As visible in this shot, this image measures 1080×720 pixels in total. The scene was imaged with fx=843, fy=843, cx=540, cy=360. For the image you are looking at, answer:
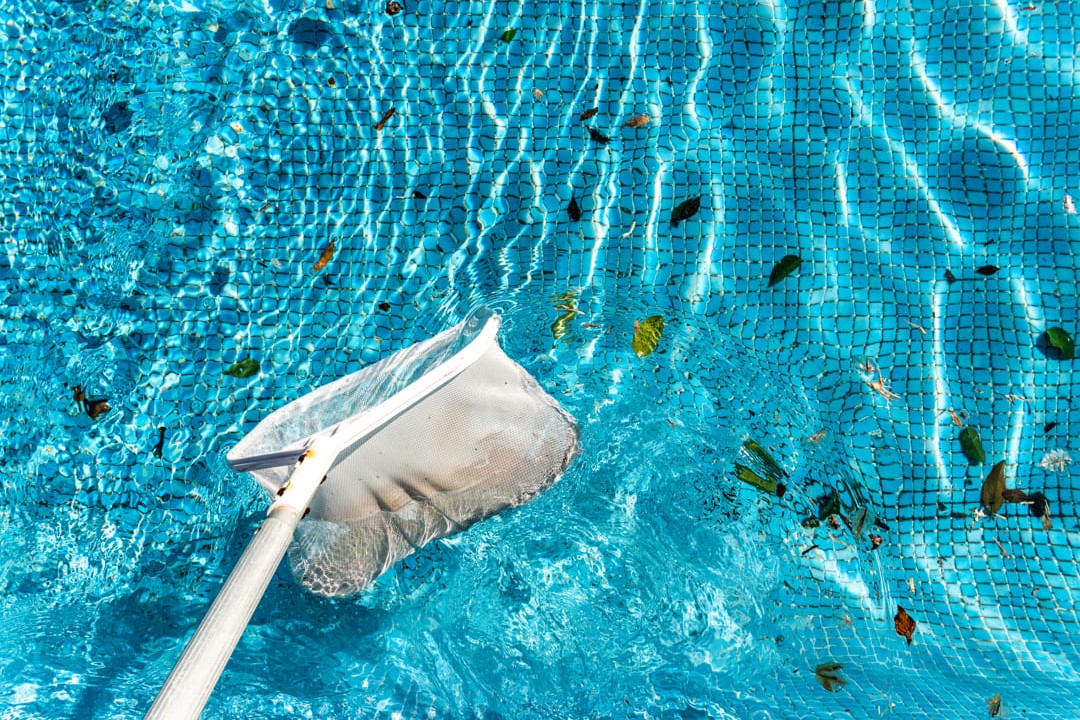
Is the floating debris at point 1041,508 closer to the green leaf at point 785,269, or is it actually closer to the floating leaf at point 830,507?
the floating leaf at point 830,507

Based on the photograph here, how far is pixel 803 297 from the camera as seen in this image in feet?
10.7

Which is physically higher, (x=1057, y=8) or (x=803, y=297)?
(x=1057, y=8)

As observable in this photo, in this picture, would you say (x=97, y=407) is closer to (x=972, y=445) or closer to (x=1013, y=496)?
(x=972, y=445)

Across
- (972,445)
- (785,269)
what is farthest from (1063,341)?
(785,269)

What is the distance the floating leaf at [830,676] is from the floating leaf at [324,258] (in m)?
2.32

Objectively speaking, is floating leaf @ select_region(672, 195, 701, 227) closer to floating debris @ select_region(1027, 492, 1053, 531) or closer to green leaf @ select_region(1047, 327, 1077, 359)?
green leaf @ select_region(1047, 327, 1077, 359)

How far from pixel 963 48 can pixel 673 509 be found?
7.32ft

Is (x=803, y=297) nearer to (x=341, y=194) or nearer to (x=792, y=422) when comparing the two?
(x=792, y=422)

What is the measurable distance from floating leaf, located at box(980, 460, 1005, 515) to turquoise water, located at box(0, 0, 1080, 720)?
35mm

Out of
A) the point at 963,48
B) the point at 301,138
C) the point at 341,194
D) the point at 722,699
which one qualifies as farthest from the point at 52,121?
the point at 963,48

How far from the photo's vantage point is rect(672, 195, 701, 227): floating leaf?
3.36 meters

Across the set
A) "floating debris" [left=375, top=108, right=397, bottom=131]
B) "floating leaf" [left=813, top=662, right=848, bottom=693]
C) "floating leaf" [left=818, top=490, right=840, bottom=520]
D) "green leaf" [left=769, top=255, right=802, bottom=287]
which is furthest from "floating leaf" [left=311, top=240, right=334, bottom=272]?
"floating leaf" [left=813, top=662, right=848, bottom=693]

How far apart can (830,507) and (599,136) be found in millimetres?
1706

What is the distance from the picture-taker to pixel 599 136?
346 cm
